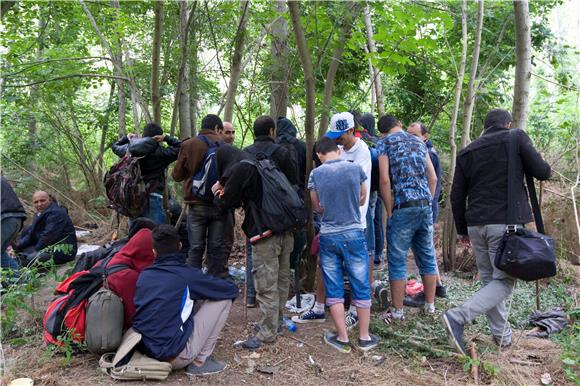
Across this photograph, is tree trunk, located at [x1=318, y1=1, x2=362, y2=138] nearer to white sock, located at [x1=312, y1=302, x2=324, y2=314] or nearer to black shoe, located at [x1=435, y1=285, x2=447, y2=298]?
white sock, located at [x1=312, y1=302, x2=324, y2=314]

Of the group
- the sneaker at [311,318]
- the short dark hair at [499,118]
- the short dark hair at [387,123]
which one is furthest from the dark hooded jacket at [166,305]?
the short dark hair at [499,118]

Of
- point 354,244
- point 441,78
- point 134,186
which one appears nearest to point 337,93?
point 441,78

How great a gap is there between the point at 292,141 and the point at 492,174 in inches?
78.9

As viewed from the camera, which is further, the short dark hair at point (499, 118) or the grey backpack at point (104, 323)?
the short dark hair at point (499, 118)

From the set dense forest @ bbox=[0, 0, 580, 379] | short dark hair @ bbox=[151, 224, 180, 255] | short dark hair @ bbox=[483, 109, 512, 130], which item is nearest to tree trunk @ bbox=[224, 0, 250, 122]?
dense forest @ bbox=[0, 0, 580, 379]

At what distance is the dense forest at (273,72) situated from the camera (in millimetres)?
5770

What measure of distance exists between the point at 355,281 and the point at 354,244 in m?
0.32

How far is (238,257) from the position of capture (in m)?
7.29

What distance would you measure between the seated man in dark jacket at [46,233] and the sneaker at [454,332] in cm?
483

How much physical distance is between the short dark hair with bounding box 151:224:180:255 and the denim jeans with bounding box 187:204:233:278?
132 cm

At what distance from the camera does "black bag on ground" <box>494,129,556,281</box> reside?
3613mm

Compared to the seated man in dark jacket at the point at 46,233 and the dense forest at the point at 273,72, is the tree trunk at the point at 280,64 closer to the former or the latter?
the dense forest at the point at 273,72

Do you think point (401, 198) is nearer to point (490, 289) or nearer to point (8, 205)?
point (490, 289)

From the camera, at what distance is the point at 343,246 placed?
4.01m
